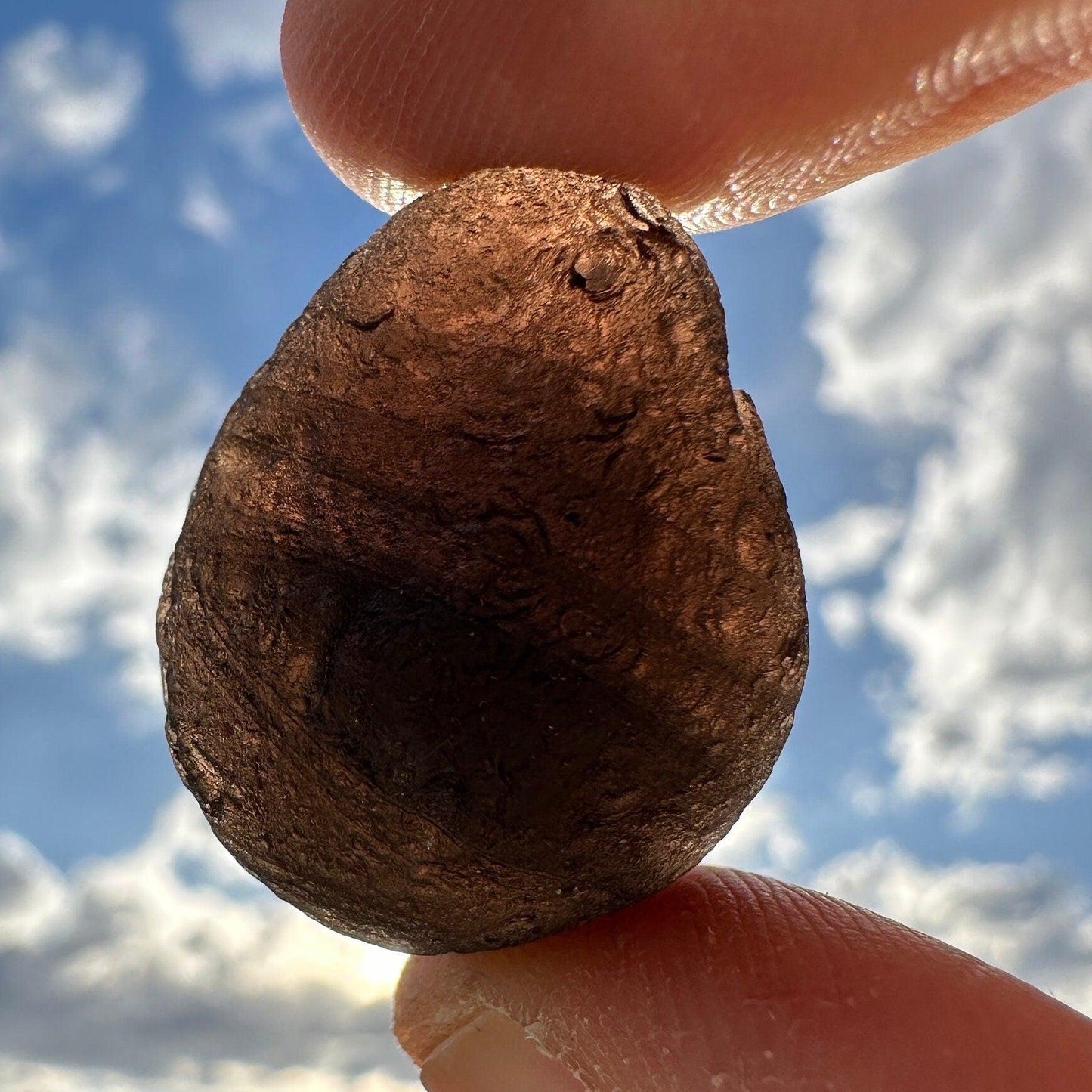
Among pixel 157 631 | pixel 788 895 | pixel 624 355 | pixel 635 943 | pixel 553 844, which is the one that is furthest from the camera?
pixel 788 895

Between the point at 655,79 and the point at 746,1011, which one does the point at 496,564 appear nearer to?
the point at 655,79

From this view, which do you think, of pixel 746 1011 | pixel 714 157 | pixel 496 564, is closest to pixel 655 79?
pixel 714 157

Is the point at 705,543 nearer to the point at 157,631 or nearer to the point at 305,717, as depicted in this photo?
the point at 305,717

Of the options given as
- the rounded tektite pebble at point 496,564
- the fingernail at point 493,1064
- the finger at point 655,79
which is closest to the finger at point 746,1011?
the fingernail at point 493,1064

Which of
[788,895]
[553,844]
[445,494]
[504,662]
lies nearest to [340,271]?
[445,494]

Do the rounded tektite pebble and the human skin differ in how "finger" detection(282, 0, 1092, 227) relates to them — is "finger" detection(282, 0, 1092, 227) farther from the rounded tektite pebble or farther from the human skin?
the rounded tektite pebble
